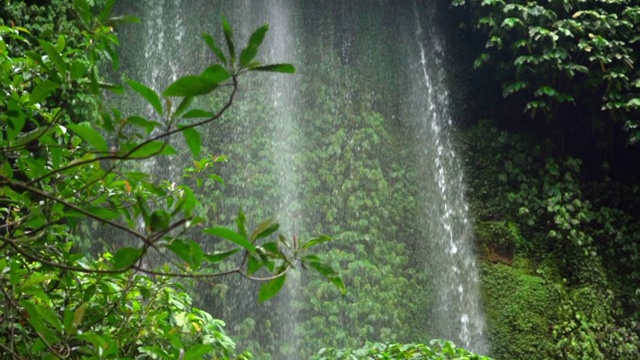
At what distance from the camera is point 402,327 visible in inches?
243

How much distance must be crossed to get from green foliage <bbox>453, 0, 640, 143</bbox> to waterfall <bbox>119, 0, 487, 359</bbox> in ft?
3.44

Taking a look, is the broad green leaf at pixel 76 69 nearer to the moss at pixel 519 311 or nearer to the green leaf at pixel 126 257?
the green leaf at pixel 126 257

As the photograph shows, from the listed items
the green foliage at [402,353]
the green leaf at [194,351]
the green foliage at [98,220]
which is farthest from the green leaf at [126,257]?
the green foliage at [402,353]

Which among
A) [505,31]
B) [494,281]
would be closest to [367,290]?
[494,281]

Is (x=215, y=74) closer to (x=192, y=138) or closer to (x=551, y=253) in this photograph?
(x=192, y=138)

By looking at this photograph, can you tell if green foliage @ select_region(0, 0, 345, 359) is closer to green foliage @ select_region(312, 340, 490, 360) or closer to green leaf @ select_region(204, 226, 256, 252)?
green leaf @ select_region(204, 226, 256, 252)

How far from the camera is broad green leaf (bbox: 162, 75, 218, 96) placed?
0.97 meters

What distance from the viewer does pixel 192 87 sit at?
3.21ft

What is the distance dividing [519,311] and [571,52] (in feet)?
9.02

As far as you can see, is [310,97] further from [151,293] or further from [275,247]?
[275,247]

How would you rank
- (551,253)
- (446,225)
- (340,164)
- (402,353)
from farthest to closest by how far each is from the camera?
1. (340,164)
2. (446,225)
3. (551,253)
4. (402,353)

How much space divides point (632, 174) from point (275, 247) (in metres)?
6.64

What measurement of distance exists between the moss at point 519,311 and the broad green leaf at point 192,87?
18.4 feet

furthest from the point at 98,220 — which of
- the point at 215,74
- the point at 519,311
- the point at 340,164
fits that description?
the point at 340,164
